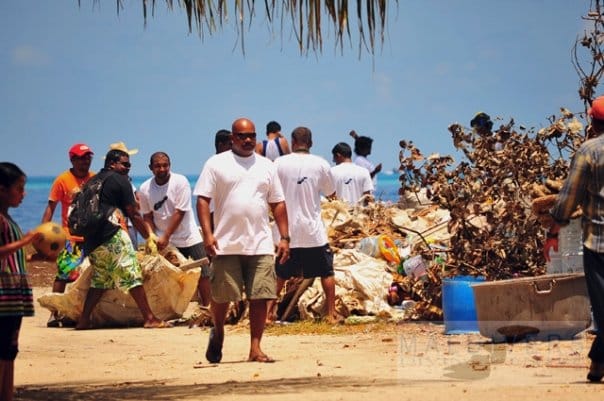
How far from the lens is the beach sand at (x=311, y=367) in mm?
7238

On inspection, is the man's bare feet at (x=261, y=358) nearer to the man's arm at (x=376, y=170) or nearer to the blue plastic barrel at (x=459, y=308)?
the blue plastic barrel at (x=459, y=308)

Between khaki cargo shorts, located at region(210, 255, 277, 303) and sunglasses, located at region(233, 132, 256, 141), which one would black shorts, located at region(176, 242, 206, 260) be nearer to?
khaki cargo shorts, located at region(210, 255, 277, 303)

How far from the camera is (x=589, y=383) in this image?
24.3 feet

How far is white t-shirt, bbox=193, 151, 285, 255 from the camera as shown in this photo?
8.98 m

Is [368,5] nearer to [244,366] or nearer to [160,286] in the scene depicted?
[244,366]

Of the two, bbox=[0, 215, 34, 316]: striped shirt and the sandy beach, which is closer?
bbox=[0, 215, 34, 316]: striped shirt

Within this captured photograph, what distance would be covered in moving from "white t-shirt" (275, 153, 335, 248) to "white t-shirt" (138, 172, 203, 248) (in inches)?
57.8

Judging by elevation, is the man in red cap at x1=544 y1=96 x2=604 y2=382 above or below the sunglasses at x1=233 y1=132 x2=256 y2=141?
below

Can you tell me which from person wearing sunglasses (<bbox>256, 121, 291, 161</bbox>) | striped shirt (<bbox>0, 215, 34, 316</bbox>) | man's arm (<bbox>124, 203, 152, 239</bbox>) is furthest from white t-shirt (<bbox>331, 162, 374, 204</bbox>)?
striped shirt (<bbox>0, 215, 34, 316</bbox>)

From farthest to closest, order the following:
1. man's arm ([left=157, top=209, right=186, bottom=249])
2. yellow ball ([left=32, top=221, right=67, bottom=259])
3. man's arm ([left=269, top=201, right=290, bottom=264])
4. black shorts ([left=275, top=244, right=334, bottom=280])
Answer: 1. man's arm ([left=157, top=209, right=186, bottom=249])
2. black shorts ([left=275, top=244, right=334, bottom=280])
3. man's arm ([left=269, top=201, right=290, bottom=264])
4. yellow ball ([left=32, top=221, right=67, bottom=259])

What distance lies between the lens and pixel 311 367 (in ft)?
28.8

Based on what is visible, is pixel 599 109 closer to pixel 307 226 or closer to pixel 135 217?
→ pixel 307 226

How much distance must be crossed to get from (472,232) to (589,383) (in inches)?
170

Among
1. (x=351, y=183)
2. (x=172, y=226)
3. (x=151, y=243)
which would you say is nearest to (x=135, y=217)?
(x=151, y=243)
